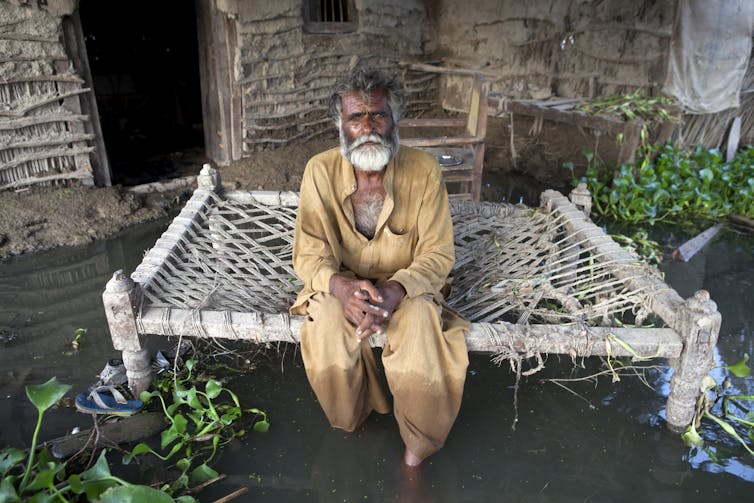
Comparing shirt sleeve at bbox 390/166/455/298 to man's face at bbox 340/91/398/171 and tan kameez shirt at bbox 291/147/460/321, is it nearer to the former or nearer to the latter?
tan kameez shirt at bbox 291/147/460/321

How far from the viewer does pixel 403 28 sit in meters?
6.89

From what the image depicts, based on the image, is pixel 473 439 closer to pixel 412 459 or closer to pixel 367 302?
pixel 412 459

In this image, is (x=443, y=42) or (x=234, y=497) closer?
(x=234, y=497)

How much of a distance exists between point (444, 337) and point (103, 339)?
82.4 inches

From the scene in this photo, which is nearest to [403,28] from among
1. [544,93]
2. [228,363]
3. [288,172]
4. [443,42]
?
[443,42]

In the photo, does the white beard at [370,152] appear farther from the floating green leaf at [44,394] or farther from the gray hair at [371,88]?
the floating green leaf at [44,394]

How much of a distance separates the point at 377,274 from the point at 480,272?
0.72 m

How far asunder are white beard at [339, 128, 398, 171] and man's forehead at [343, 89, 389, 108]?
143mm

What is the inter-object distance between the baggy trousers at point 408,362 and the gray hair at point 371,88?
32.8 inches

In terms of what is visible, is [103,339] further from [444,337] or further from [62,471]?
[444,337]

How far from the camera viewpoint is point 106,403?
2.70 meters

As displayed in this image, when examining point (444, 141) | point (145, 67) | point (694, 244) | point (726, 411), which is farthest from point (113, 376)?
point (145, 67)

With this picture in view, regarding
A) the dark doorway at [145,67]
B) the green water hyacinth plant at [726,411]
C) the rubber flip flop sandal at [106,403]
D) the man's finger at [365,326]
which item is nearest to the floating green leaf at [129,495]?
the rubber flip flop sandal at [106,403]

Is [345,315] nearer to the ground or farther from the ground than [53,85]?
nearer to the ground
